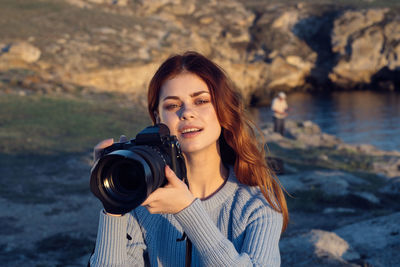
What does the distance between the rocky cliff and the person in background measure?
11.8 metres

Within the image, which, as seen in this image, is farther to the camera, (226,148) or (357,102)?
(357,102)

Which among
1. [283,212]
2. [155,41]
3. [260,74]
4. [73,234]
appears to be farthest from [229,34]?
[283,212]

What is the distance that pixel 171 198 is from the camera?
201 centimetres

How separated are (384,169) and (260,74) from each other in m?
30.9

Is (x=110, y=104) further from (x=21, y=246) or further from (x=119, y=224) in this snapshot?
(x=119, y=224)

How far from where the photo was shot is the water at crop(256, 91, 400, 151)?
22953mm

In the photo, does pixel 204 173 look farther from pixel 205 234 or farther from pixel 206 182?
pixel 205 234

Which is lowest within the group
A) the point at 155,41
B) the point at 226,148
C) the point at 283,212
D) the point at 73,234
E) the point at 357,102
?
the point at 357,102

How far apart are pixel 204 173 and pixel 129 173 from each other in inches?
27.2

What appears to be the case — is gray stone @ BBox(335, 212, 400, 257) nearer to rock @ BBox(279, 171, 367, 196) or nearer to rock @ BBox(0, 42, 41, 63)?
rock @ BBox(279, 171, 367, 196)

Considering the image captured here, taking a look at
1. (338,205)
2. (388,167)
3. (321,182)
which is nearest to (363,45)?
(388,167)

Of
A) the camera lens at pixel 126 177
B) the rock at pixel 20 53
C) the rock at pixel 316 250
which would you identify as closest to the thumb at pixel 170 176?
the camera lens at pixel 126 177

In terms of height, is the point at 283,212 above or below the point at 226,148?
below

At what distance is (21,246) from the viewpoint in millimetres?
5559
